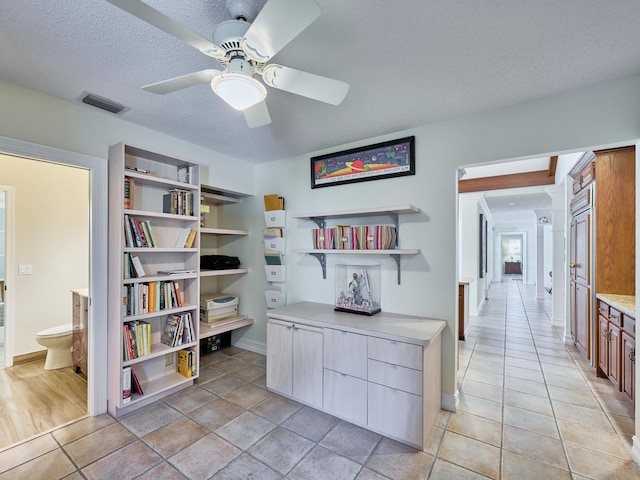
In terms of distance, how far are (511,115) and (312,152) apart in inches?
71.2

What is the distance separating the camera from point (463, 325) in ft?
13.9

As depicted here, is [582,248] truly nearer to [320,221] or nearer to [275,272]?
[320,221]

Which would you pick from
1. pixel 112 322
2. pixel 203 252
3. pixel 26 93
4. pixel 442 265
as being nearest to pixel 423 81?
pixel 442 265

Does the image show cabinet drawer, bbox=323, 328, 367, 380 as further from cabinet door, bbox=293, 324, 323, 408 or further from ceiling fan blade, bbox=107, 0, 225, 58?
ceiling fan blade, bbox=107, 0, 225, 58

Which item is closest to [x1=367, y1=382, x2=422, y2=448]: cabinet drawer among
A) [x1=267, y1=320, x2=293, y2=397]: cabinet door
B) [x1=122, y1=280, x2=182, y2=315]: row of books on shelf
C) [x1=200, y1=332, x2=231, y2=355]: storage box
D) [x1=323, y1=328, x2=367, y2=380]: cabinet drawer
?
[x1=323, y1=328, x2=367, y2=380]: cabinet drawer

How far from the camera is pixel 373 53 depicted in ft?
5.31

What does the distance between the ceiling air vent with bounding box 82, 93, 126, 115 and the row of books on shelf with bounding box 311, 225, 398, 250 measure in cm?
186

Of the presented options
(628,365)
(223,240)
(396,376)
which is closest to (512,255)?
(628,365)

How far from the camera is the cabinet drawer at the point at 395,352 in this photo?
1951mm

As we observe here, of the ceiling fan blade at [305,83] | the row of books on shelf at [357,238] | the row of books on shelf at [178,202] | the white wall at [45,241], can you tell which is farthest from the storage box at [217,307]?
the ceiling fan blade at [305,83]

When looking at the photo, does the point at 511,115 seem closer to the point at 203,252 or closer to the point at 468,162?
the point at 468,162

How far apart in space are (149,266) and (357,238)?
1.94 meters

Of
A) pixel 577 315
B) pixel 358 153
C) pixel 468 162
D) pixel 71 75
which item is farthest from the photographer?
pixel 577 315

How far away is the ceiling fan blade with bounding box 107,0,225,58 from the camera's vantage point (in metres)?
0.97
